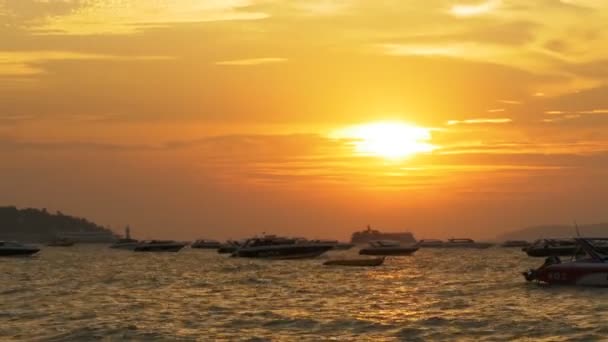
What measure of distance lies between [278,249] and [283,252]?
856mm

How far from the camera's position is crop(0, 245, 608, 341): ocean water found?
39.6 meters

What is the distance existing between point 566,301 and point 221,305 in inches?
834

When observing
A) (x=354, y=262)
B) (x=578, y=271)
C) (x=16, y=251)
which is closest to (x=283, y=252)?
(x=354, y=262)

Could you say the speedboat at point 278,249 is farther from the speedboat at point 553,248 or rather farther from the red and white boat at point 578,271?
the red and white boat at point 578,271

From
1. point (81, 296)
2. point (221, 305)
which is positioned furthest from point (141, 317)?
point (81, 296)

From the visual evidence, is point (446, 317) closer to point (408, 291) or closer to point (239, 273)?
point (408, 291)

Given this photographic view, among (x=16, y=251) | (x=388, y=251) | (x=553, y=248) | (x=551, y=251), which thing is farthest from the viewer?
(x=388, y=251)

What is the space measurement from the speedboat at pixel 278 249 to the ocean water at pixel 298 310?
44.3 meters

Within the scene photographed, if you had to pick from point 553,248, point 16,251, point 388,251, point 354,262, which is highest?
point 16,251

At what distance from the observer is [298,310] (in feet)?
163

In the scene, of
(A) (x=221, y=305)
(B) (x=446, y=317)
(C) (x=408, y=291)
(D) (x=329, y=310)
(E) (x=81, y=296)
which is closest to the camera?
(B) (x=446, y=317)

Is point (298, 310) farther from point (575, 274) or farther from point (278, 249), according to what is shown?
point (278, 249)

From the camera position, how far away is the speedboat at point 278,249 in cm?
12338

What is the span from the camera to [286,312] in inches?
1914
